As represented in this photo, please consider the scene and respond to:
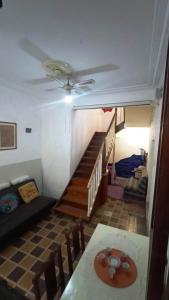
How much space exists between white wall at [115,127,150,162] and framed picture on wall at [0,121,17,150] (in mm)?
4926

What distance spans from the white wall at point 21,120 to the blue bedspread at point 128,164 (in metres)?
3.94

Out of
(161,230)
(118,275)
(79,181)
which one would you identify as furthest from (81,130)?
(161,230)

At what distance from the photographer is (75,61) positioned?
1854mm

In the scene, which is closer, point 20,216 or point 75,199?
point 20,216

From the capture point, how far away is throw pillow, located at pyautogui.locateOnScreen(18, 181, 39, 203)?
3.06 meters

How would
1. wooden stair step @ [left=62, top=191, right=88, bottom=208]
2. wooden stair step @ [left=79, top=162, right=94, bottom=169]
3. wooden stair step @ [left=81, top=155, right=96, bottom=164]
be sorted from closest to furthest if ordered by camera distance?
wooden stair step @ [left=62, top=191, right=88, bottom=208], wooden stair step @ [left=79, top=162, right=94, bottom=169], wooden stair step @ [left=81, top=155, right=96, bottom=164]

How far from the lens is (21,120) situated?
3.25 m

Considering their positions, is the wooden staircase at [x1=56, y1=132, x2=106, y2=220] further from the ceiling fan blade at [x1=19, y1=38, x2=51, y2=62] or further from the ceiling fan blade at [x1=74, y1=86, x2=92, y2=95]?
the ceiling fan blade at [x1=19, y1=38, x2=51, y2=62]

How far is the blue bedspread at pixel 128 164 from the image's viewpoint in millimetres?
6438

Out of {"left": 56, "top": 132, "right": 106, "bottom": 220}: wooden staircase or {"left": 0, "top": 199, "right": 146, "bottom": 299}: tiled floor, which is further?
{"left": 56, "top": 132, "right": 106, "bottom": 220}: wooden staircase

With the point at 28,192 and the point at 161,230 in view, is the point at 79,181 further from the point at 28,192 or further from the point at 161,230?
the point at 161,230

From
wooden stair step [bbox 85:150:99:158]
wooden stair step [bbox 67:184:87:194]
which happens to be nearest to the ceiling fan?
wooden stair step [bbox 67:184:87:194]

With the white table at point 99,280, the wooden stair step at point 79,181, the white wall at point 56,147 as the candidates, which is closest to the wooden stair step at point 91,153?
the wooden stair step at point 79,181

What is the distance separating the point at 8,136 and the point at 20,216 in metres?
1.51
